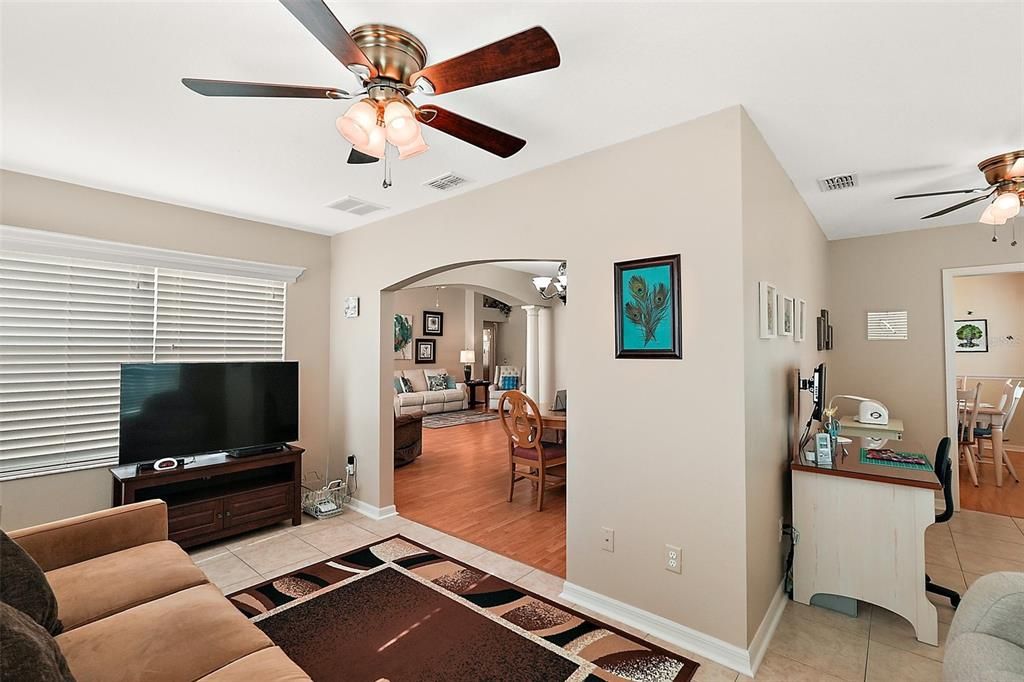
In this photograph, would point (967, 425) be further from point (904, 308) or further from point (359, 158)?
point (359, 158)

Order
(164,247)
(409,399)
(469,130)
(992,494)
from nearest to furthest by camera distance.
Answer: (469,130), (164,247), (992,494), (409,399)

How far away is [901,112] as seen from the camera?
2.24 m

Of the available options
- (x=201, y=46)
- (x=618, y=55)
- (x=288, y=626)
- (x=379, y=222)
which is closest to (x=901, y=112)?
(x=618, y=55)

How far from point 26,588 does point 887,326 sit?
20.6 ft

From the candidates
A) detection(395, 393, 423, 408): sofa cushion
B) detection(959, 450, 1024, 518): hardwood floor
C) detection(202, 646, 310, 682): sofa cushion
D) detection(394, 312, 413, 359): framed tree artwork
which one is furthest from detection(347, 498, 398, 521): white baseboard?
detection(394, 312, 413, 359): framed tree artwork

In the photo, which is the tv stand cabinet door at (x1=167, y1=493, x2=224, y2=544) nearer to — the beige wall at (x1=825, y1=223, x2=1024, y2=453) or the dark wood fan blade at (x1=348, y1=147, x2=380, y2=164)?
the dark wood fan blade at (x1=348, y1=147, x2=380, y2=164)

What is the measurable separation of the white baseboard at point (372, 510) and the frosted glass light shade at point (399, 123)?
3.39 m

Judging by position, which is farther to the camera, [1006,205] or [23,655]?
[1006,205]

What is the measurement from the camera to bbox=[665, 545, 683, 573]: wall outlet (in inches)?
91.9

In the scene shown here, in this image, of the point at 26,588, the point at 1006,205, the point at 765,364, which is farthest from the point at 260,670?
the point at 1006,205

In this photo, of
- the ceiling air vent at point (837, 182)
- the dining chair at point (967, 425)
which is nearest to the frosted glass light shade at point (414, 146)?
the ceiling air vent at point (837, 182)

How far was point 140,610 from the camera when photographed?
1715mm

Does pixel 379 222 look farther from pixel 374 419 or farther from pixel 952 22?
pixel 952 22

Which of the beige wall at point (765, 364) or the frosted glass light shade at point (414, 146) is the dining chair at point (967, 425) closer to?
the beige wall at point (765, 364)
